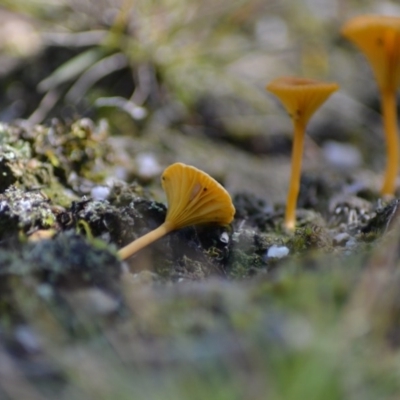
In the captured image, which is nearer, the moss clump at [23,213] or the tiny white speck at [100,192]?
the moss clump at [23,213]

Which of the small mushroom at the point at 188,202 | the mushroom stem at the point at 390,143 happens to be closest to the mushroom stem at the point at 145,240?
the small mushroom at the point at 188,202

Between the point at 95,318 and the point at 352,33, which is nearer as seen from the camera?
the point at 95,318

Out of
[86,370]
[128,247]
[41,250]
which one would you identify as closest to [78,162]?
[128,247]

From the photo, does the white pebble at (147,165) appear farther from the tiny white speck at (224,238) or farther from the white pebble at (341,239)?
the white pebble at (341,239)

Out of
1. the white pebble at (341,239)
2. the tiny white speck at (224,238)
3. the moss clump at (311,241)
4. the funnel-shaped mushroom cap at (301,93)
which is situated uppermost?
the funnel-shaped mushroom cap at (301,93)

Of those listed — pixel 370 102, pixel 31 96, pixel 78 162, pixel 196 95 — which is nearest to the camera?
pixel 78 162

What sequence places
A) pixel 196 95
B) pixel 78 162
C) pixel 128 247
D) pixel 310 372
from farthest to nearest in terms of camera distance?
pixel 196 95 → pixel 78 162 → pixel 128 247 → pixel 310 372

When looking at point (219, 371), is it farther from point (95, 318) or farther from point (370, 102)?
point (370, 102)
